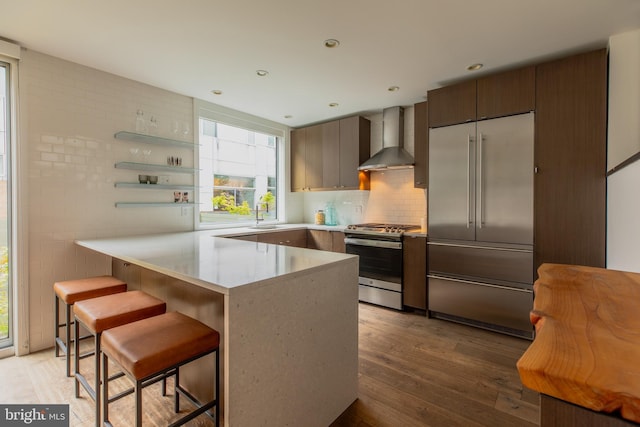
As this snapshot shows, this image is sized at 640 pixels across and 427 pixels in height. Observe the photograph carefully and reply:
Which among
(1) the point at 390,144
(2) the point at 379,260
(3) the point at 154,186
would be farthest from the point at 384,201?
(3) the point at 154,186

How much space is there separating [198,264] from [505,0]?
2.51 m

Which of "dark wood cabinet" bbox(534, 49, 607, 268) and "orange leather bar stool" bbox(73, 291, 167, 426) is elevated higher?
"dark wood cabinet" bbox(534, 49, 607, 268)

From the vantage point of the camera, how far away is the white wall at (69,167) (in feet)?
8.57

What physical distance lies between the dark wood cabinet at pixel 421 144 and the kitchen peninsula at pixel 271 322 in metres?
2.08

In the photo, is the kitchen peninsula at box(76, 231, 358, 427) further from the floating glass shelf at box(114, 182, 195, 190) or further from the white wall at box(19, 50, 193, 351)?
the floating glass shelf at box(114, 182, 195, 190)

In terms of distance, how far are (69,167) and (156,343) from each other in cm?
238

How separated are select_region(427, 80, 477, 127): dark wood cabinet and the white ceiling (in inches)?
5.0

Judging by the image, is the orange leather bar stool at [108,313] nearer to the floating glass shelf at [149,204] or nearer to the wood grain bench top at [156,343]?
the wood grain bench top at [156,343]

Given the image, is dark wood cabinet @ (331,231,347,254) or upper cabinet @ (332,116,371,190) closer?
dark wood cabinet @ (331,231,347,254)

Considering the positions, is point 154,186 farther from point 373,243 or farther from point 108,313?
point 373,243

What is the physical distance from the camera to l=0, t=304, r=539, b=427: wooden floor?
183 cm

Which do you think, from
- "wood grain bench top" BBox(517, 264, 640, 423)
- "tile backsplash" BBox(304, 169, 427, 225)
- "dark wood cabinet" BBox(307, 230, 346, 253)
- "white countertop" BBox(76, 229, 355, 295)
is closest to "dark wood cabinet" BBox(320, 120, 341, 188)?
"tile backsplash" BBox(304, 169, 427, 225)

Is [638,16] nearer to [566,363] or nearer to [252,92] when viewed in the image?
[566,363]

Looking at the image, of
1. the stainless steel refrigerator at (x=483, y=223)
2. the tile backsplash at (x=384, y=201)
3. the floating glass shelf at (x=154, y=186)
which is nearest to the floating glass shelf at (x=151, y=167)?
the floating glass shelf at (x=154, y=186)
